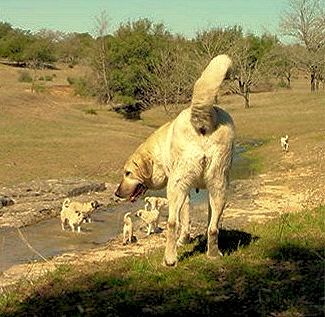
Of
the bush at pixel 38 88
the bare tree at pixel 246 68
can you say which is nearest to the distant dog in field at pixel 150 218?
the bare tree at pixel 246 68

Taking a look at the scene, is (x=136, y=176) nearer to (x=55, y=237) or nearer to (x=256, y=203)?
(x=55, y=237)

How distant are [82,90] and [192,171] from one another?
64.3m

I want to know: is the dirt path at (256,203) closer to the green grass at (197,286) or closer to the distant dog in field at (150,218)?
the distant dog in field at (150,218)

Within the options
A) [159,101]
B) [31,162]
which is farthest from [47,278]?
[159,101]

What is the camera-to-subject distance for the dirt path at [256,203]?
13781 mm

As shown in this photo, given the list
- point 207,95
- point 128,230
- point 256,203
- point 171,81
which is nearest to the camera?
point 207,95

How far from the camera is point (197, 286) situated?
7.56 meters

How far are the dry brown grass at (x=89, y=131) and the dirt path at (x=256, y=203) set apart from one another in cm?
320

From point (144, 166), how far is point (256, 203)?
12291mm

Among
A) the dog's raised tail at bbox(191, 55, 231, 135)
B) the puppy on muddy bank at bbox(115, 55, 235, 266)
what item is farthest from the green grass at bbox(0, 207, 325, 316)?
the dog's raised tail at bbox(191, 55, 231, 135)

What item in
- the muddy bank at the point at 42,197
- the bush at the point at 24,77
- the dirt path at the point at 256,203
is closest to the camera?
the dirt path at the point at 256,203

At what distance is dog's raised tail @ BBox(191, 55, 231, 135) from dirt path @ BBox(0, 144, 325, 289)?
3503 mm

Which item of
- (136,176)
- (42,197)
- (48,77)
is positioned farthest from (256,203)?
(48,77)

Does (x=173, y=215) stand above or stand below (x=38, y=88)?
above
